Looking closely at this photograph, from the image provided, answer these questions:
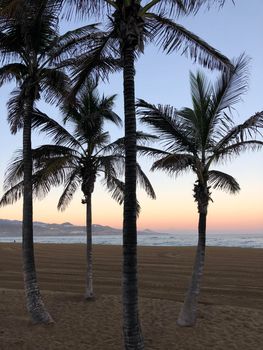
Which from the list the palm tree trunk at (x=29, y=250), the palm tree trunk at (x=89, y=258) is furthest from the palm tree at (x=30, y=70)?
the palm tree trunk at (x=89, y=258)

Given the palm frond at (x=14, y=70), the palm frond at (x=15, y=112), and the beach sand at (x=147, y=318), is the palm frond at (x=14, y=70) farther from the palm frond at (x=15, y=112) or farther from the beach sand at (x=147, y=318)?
the beach sand at (x=147, y=318)

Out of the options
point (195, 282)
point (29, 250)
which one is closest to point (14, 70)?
point (29, 250)

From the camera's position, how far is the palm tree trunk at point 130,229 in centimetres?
809

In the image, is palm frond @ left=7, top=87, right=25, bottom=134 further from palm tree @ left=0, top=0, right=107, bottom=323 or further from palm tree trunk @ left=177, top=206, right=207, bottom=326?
palm tree trunk @ left=177, top=206, right=207, bottom=326

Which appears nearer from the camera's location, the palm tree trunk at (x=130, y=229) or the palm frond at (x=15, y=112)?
the palm tree trunk at (x=130, y=229)

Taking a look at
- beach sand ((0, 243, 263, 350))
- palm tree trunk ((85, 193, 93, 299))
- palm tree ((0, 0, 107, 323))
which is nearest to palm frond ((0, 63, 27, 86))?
palm tree ((0, 0, 107, 323))

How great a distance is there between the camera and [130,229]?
8.12m

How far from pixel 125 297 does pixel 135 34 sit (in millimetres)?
4676

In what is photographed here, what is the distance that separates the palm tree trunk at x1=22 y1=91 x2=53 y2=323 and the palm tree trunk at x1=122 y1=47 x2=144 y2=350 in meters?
4.58

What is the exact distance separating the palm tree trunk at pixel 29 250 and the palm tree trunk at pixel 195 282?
3.67 meters

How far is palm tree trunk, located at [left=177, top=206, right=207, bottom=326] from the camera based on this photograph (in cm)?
1177

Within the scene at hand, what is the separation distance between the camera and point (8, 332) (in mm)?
11820

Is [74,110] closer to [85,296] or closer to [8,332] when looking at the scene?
[85,296]

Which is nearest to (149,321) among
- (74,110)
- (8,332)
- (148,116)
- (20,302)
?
(8,332)
